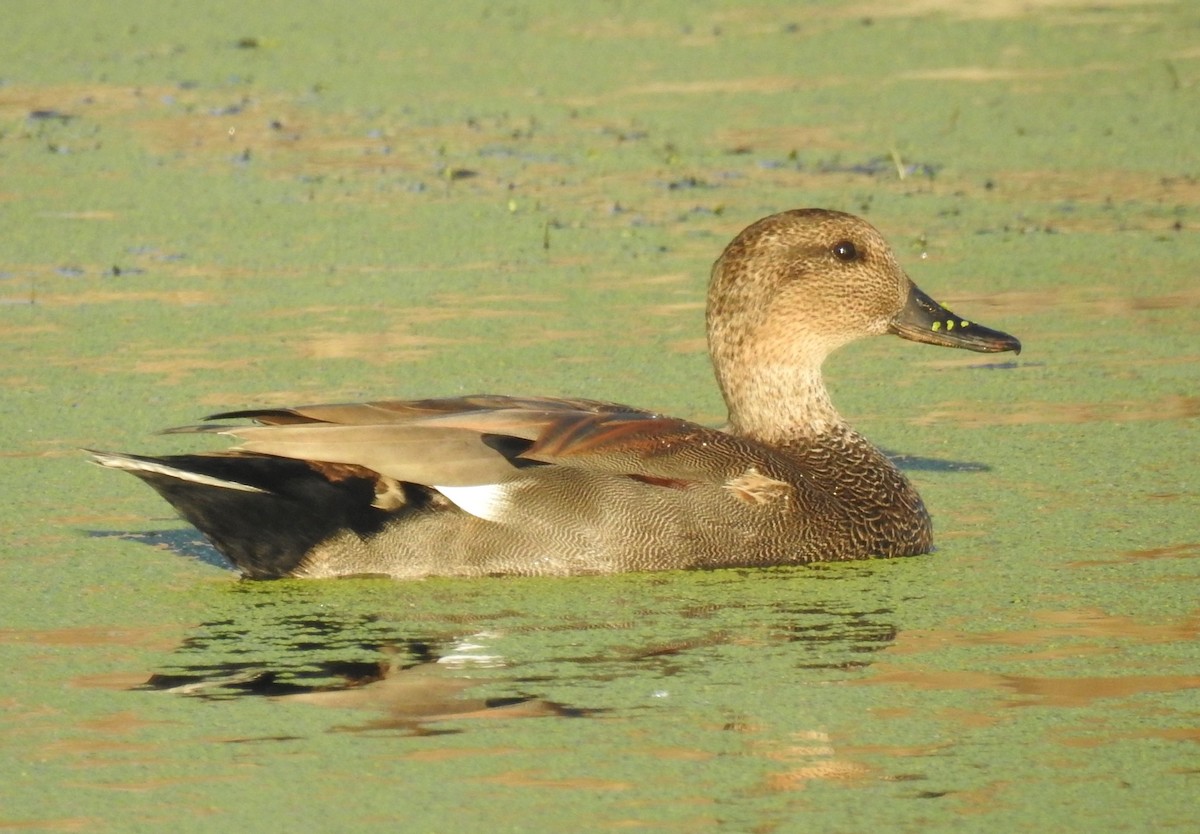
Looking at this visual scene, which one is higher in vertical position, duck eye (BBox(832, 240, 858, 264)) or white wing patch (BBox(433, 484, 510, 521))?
duck eye (BBox(832, 240, 858, 264))

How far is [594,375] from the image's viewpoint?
724 cm

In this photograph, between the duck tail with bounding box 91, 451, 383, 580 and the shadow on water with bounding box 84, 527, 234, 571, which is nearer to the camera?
the duck tail with bounding box 91, 451, 383, 580

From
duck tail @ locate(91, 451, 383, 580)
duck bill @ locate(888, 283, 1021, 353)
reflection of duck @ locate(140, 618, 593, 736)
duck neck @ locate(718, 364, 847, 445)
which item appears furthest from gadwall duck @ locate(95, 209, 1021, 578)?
duck bill @ locate(888, 283, 1021, 353)

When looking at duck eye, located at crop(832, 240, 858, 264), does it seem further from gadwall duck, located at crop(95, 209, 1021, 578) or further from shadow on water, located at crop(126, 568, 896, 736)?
shadow on water, located at crop(126, 568, 896, 736)

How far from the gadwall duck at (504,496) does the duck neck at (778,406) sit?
22cm

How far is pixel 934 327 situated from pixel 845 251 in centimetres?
33

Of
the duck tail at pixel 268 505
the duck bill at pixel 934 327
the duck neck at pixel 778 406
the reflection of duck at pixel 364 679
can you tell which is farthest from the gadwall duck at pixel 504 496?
the duck bill at pixel 934 327

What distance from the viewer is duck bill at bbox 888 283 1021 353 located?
597cm

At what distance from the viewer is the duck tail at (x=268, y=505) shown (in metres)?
5.17

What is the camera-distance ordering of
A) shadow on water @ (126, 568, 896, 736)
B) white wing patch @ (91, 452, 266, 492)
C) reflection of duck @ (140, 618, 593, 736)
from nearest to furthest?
1. reflection of duck @ (140, 618, 593, 736)
2. shadow on water @ (126, 568, 896, 736)
3. white wing patch @ (91, 452, 266, 492)

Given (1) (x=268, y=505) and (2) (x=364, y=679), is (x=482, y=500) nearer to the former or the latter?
(1) (x=268, y=505)

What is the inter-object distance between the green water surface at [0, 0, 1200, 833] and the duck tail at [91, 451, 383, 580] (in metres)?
0.12

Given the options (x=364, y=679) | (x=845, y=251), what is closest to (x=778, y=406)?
(x=845, y=251)

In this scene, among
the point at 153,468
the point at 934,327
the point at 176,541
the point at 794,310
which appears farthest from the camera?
the point at 934,327
